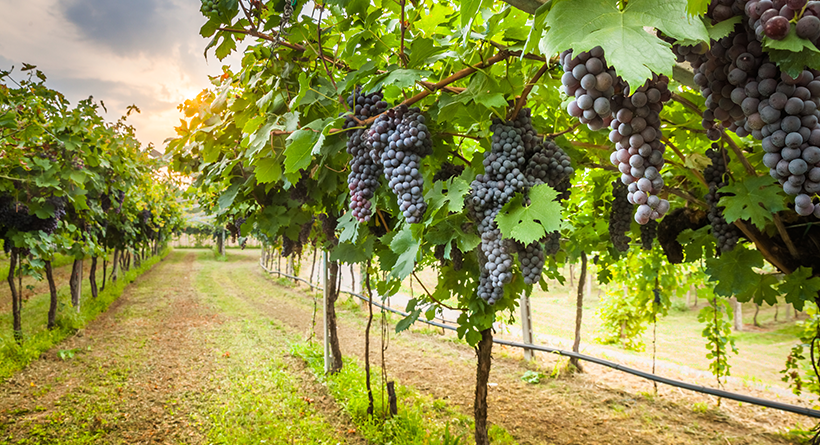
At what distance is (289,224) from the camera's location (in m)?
2.76

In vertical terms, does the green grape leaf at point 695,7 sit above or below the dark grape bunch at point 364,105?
below

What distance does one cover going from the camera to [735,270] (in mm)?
2148

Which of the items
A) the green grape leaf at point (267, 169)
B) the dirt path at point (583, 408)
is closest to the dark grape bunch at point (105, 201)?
the dirt path at point (583, 408)

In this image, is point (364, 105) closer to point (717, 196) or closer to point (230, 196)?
point (230, 196)

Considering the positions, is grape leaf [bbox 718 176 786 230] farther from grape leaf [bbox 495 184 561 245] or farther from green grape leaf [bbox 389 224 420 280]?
green grape leaf [bbox 389 224 420 280]

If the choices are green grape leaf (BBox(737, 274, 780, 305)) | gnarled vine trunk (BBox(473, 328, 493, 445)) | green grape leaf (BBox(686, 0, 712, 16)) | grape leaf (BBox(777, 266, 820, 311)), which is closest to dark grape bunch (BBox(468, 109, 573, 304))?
green grape leaf (BBox(686, 0, 712, 16))

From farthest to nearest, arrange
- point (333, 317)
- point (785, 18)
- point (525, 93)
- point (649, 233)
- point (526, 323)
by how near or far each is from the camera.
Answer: point (526, 323) → point (333, 317) → point (649, 233) → point (525, 93) → point (785, 18)

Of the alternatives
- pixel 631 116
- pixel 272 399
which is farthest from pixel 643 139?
pixel 272 399

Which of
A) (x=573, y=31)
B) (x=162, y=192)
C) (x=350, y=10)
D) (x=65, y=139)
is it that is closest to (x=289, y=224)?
(x=350, y=10)

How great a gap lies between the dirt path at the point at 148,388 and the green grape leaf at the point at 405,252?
2.87 metres

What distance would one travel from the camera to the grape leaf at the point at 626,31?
0.54 m

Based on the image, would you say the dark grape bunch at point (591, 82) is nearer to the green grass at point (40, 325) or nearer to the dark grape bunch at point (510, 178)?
the dark grape bunch at point (510, 178)

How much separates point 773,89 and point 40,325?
9.77 metres

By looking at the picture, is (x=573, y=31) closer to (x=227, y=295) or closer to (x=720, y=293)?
(x=720, y=293)
